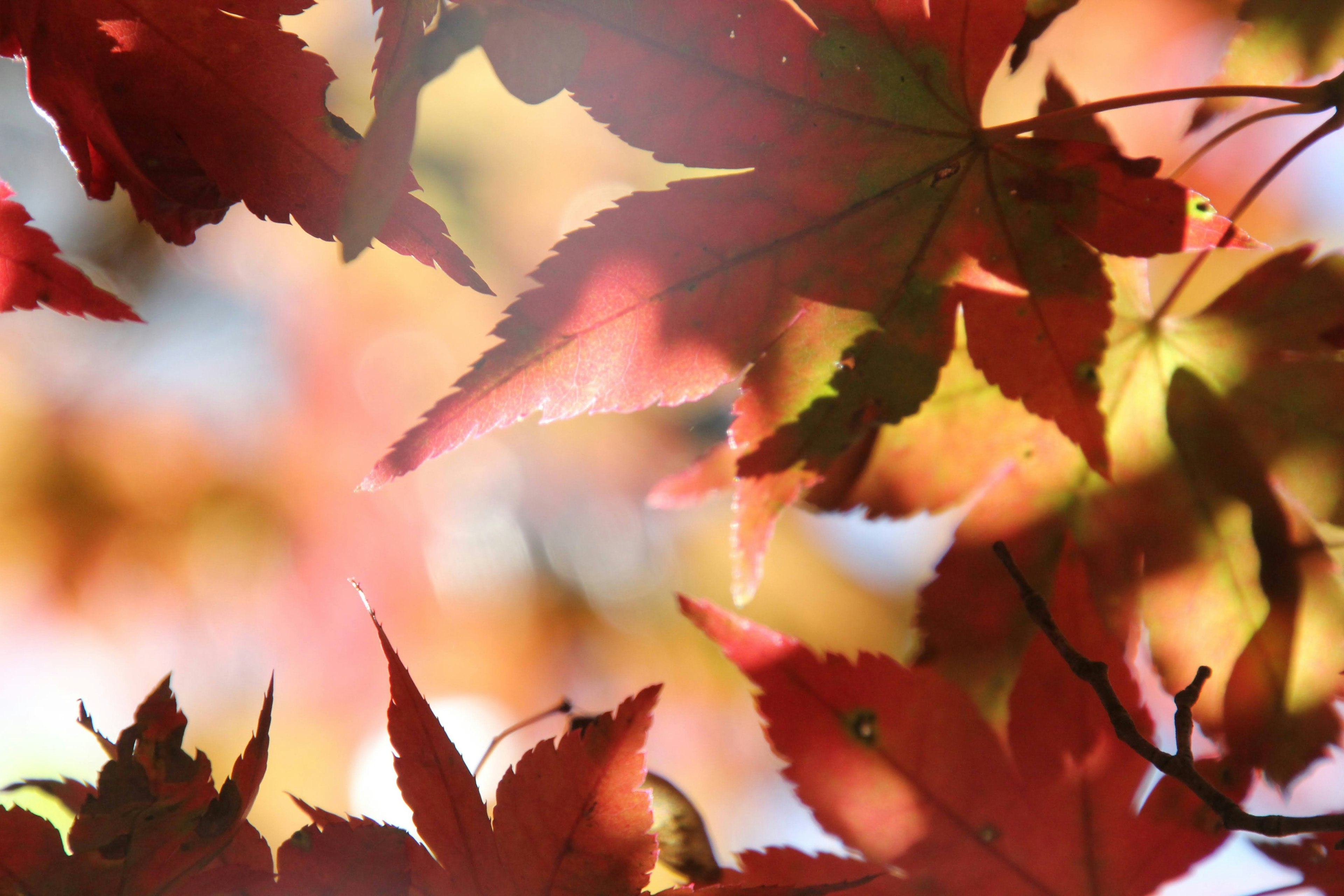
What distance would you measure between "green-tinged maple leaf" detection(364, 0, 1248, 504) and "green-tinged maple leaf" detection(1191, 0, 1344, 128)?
0.56 ft

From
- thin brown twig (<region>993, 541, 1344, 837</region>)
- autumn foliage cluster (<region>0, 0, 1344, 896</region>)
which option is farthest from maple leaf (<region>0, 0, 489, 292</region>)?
thin brown twig (<region>993, 541, 1344, 837</region>)

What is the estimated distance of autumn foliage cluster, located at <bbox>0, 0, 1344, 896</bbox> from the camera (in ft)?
1.18

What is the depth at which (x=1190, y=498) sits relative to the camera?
20.5 inches

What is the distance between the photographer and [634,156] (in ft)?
4.42

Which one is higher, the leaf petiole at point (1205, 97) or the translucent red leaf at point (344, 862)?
the leaf petiole at point (1205, 97)

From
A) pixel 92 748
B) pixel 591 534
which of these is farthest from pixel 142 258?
pixel 591 534

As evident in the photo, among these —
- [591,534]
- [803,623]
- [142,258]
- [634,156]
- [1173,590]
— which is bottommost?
[1173,590]

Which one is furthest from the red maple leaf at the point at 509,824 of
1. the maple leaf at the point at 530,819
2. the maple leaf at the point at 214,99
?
the maple leaf at the point at 214,99

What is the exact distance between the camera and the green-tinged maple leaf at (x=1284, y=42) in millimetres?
481

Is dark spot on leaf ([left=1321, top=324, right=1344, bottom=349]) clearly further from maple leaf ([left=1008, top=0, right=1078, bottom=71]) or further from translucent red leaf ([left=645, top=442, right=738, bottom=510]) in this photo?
translucent red leaf ([left=645, top=442, right=738, bottom=510])

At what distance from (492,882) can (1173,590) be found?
0.46 metres

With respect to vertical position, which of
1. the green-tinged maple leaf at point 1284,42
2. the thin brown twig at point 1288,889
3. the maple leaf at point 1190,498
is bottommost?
the thin brown twig at point 1288,889

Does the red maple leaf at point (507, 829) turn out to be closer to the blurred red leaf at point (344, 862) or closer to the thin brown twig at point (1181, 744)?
the blurred red leaf at point (344, 862)

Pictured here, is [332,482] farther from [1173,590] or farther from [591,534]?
[1173,590]
